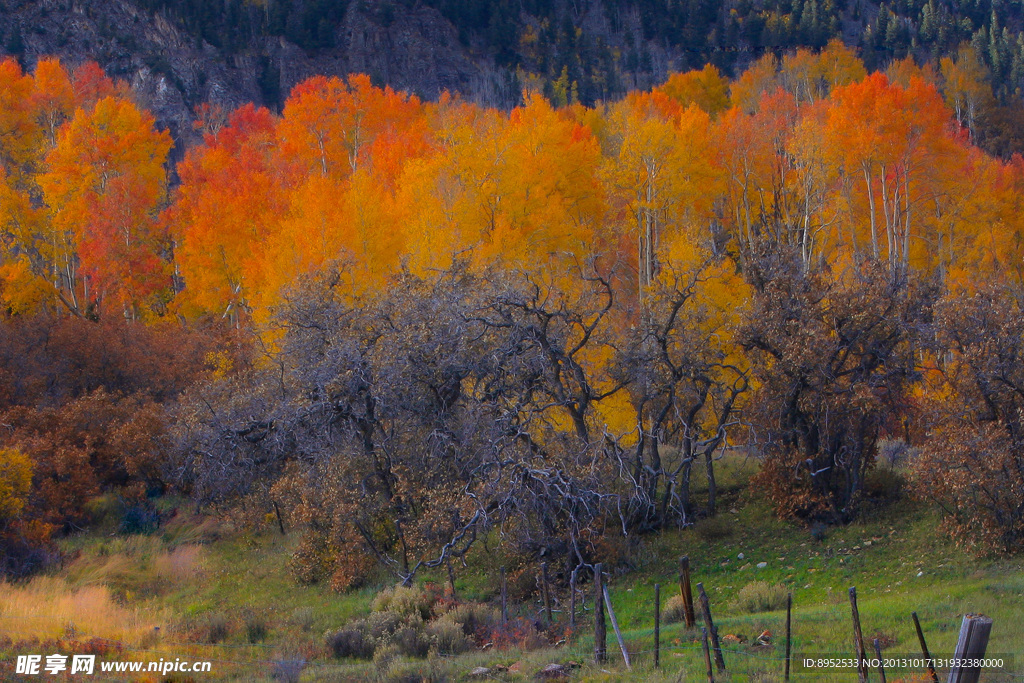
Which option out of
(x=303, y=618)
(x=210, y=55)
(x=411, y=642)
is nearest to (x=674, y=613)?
(x=411, y=642)

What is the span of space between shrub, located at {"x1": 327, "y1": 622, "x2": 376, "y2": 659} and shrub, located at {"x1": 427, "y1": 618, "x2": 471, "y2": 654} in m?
1.03

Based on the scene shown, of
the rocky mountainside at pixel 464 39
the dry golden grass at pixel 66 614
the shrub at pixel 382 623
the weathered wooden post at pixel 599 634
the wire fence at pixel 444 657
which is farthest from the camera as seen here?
the rocky mountainside at pixel 464 39

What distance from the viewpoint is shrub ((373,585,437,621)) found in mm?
13422

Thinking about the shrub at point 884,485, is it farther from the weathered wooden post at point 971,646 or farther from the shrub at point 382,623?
the weathered wooden post at point 971,646

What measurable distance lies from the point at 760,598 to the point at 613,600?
9.36 feet

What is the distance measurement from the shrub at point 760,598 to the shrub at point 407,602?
209 inches

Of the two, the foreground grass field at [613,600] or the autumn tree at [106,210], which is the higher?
the autumn tree at [106,210]

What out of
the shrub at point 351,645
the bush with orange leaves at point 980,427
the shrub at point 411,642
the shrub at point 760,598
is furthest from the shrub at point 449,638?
the bush with orange leaves at point 980,427

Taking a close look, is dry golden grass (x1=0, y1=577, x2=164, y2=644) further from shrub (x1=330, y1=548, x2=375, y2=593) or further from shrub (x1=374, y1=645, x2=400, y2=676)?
shrub (x1=374, y1=645, x2=400, y2=676)

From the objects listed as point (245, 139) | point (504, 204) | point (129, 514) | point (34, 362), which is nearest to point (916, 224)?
point (504, 204)

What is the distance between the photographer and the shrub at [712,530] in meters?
17.0

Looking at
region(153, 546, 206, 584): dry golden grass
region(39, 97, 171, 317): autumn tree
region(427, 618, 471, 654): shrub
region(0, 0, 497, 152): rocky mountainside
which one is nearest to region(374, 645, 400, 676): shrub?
region(427, 618, 471, 654): shrub

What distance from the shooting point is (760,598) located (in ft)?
42.4

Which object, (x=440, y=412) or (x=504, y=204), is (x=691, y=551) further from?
(x=504, y=204)
